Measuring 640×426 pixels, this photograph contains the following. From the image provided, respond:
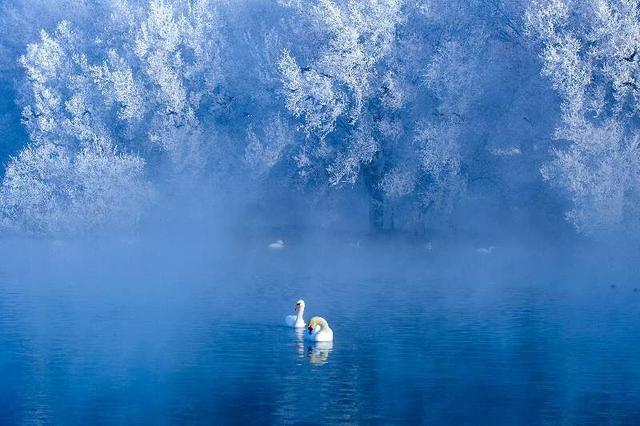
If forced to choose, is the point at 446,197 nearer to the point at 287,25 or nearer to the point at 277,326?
the point at 287,25

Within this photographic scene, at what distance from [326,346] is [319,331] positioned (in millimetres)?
520

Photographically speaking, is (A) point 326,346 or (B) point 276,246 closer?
(A) point 326,346

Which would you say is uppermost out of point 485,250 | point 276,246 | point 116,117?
point 116,117

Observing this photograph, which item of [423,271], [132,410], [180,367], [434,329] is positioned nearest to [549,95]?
[423,271]

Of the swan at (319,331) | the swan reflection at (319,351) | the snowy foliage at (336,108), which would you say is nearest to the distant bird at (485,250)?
the snowy foliage at (336,108)

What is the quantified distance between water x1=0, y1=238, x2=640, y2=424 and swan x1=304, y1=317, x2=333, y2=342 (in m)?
0.34

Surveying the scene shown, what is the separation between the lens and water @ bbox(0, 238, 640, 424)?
62.1 ft

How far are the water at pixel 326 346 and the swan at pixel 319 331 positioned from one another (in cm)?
34

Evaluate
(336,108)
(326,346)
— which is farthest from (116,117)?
(326,346)

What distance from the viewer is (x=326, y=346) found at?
2477cm

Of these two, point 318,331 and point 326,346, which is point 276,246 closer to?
point 318,331

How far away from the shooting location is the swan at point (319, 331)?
986 inches

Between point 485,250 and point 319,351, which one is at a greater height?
point 485,250

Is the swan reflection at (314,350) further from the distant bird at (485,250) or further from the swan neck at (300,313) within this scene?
the distant bird at (485,250)
